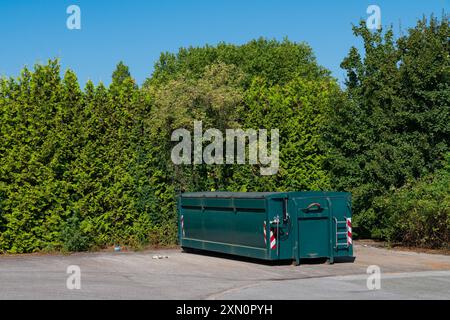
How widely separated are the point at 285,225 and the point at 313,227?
2.32 ft

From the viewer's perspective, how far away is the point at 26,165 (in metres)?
17.9

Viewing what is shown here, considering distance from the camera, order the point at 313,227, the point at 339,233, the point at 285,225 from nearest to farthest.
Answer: the point at 285,225 → the point at 313,227 → the point at 339,233

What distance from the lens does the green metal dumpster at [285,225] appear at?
14.7m

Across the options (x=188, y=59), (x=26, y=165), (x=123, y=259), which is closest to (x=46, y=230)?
(x=26, y=165)

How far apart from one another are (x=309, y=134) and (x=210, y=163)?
3.25 meters

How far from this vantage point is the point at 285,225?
48.5 ft

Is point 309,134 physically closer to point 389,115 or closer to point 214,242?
point 389,115

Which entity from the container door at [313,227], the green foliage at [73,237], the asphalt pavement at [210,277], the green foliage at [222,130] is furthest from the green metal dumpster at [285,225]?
the green foliage at [73,237]

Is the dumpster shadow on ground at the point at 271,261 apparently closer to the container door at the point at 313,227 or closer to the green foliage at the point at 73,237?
the container door at the point at 313,227

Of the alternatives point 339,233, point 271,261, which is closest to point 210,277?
point 271,261

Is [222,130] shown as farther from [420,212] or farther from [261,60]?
[261,60]

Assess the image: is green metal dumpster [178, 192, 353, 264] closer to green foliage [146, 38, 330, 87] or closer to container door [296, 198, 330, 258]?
container door [296, 198, 330, 258]
